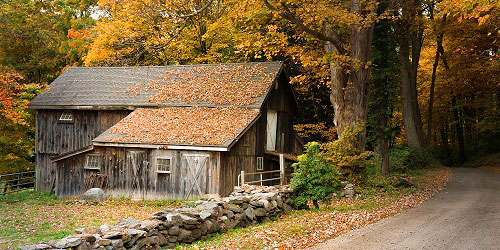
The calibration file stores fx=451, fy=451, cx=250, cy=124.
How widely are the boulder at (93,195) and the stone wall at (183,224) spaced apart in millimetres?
9704

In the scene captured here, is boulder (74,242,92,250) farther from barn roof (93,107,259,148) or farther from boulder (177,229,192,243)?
barn roof (93,107,259,148)

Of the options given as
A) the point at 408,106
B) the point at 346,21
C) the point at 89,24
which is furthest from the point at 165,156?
the point at 89,24

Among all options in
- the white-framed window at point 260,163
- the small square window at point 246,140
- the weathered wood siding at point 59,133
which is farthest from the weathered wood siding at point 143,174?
the white-framed window at point 260,163

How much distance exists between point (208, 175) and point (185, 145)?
5.82 feet

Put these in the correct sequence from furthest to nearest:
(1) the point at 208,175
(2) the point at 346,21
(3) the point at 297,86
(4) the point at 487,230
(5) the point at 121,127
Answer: (3) the point at 297,86
(5) the point at 121,127
(1) the point at 208,175
(2) the point at 346,21
(4) the point at 487,230

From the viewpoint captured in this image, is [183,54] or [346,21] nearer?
[346,21]

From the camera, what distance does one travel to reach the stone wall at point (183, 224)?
8945mm

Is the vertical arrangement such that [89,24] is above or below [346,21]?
above

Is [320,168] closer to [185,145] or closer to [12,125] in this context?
[185,145]

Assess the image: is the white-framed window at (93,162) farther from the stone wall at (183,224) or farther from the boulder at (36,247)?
the boulder at (36,247)

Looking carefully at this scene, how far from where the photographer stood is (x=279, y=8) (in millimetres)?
17750

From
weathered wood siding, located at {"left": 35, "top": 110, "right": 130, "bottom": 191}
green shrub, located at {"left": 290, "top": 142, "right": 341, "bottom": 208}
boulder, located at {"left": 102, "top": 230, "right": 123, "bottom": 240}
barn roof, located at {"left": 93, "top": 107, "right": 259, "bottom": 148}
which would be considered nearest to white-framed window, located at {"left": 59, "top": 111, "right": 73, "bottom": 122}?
weathered wood siding, located at {"left": 35, "top": 110, "right": 130, "bottom": 191}

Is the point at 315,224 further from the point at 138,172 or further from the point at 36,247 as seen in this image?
the point at 138,172

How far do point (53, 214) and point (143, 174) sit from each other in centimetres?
505
